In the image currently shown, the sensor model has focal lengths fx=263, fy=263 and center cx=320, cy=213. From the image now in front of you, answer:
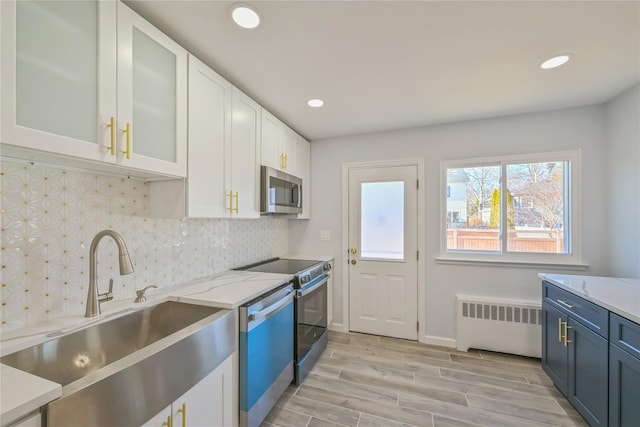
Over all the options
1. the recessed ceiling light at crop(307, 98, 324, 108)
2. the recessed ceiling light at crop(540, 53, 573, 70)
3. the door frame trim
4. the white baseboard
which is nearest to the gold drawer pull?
the white baseboard

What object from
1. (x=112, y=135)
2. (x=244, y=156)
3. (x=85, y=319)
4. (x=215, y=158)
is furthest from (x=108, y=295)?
(x=244, y=156)

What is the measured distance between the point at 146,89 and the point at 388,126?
2375mm

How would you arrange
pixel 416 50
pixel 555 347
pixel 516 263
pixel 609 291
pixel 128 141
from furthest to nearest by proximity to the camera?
pixel 516 263, pixel 555 347, pixel 609 291, pixel 416 50, pixel 128 141

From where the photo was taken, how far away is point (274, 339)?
184 cm

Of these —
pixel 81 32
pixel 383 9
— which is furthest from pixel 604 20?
pixel 81 32

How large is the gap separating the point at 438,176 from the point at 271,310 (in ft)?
7.50

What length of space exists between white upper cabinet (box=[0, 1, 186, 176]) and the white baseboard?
9.61 ft

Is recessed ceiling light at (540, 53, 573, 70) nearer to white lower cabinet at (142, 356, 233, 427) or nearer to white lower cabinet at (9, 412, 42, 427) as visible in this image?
white lower cabinet at (142, 356, 233, 427)

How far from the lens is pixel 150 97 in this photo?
138 cm

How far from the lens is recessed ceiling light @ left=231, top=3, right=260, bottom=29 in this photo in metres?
1.31

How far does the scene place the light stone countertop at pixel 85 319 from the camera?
71 cm

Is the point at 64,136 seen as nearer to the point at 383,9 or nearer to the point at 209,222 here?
the point at 209,222

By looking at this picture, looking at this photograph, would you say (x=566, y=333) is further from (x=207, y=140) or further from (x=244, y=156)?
(x=207, y=140)

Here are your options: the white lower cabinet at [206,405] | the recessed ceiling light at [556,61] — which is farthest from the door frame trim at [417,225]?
the white lower cabinet at [206,405]
